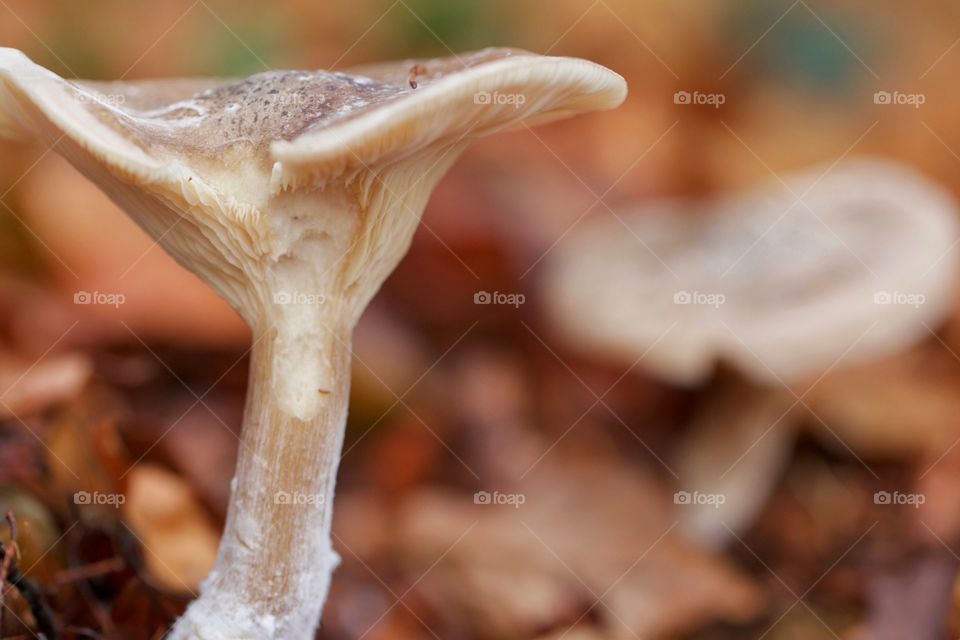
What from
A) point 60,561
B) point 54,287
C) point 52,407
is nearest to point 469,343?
point 54,287
